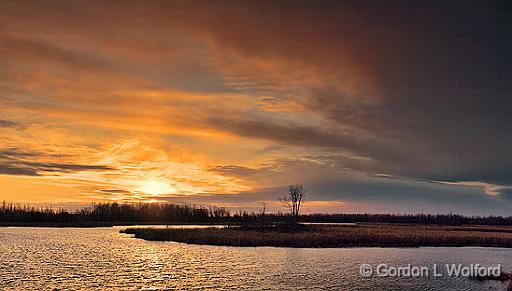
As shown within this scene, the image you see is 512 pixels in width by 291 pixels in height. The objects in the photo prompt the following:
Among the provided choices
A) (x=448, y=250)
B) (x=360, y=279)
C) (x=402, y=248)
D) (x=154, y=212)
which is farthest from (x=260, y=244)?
(x=154, y=212)

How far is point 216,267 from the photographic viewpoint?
4384 cm

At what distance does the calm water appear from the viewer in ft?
115

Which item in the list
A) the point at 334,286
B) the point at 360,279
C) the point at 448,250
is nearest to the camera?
the point at 334,286

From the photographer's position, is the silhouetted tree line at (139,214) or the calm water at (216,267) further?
the silhouetted tree line at (139,214)

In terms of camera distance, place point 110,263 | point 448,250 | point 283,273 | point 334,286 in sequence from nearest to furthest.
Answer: point 334,286
point 283,273
point 110,263
point 448,250

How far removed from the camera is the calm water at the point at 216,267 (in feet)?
115

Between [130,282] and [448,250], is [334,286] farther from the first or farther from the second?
[448,250]

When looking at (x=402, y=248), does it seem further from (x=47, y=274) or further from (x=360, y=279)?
(x=47, y=274)

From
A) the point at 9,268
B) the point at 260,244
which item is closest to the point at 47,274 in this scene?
the point at 9,268

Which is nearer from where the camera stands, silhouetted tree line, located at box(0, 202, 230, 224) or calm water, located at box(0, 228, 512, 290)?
calm water, located at box(0, 228, 512, 290)

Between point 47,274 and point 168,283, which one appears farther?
point 47,274

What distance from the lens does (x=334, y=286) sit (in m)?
34.5

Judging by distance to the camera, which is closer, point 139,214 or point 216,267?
point 216,267

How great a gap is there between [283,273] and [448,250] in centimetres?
3323
